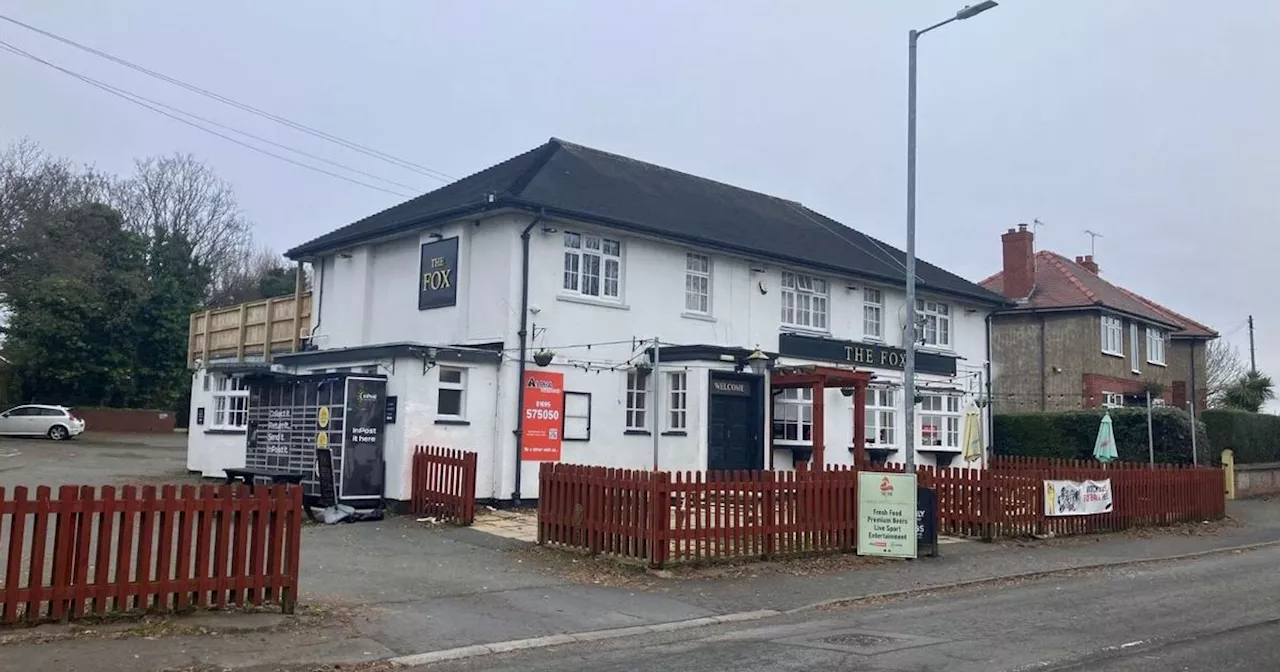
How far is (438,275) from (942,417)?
48.8 feet

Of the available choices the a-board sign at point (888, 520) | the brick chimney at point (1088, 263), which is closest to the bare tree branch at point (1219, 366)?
the brick chimney at point (1088, 263)

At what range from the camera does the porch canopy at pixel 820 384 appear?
21469 millimetres

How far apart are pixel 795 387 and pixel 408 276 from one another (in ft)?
28.6

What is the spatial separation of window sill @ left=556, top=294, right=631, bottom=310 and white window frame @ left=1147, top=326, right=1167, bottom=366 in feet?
91.1

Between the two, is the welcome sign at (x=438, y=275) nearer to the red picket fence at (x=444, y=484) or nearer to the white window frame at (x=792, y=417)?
the red picket fence at (x=444, y=484)

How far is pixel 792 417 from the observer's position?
24.9 meters

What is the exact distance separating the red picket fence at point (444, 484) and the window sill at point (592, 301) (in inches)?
162

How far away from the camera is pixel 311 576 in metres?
12.1

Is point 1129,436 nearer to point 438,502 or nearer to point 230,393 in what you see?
point 438,502

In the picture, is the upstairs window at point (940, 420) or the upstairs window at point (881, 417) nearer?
the upstairs window at point (881, 417)

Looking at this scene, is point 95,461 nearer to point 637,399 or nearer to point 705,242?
point 637,399

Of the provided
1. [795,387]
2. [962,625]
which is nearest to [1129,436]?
[795,387]

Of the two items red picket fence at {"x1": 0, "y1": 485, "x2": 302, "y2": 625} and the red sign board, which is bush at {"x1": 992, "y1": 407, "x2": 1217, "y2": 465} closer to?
the red sign board

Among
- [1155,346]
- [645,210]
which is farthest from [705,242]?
[1155,346]
